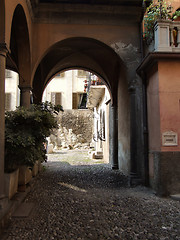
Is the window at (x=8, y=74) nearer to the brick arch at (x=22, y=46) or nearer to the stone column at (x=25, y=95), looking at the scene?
the brick arch at (x=22, y=46)

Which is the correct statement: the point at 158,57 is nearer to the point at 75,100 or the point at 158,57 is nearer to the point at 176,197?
the point at 176,197

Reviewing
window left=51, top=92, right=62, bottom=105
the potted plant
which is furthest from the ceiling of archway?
window left=51, top=92, right=62, bottom=105

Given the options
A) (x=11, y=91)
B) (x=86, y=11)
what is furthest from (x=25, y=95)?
(x=11, y=91)

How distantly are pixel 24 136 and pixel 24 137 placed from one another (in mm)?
23

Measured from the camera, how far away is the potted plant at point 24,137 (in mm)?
4234

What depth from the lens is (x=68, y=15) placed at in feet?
21.9

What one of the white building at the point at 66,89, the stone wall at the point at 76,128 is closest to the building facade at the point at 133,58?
the stone wall at the point at 76,128

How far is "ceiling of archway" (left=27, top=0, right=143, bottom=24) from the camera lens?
645 cm

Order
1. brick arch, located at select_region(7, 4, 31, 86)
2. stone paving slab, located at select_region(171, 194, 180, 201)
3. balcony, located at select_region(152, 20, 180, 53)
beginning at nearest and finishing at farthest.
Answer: stone paving slab, located at select_region(171, 194, 180, 201) → balcony, located at select_region(152, 20, 180, 53) → brick arch, located at select_region(7, 4, 31, 86)

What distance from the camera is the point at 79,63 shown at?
10242 mm

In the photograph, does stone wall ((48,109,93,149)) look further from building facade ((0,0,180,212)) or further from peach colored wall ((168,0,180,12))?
peach colored wall ((168,0,180,12))

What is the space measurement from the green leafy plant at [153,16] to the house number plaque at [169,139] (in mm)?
2353

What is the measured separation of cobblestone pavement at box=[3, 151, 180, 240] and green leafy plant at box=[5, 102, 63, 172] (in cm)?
87

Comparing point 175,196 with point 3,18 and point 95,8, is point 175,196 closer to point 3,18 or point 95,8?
point 3,18
